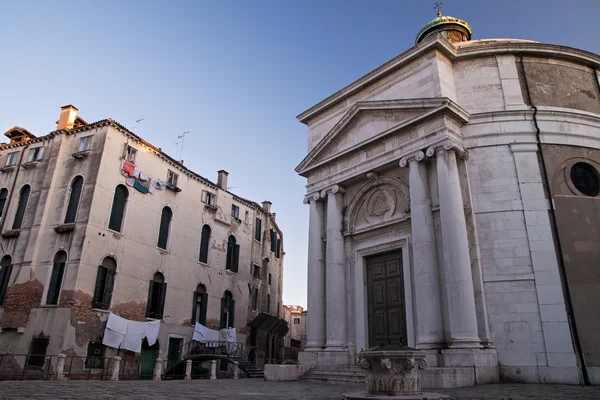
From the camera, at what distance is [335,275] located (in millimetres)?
16047

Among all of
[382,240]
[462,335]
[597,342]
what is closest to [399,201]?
[382,240]

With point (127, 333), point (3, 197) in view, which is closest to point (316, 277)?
point (127, 333)

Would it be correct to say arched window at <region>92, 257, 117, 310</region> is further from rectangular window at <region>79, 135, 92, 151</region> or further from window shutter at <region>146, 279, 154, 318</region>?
rectangular window at <region>79, 135, 92, 151</region>

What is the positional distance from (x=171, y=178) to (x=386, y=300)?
16.2 m

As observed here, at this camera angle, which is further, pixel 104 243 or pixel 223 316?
pixel 223 316

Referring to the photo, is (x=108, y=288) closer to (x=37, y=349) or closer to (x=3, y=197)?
(x=37, y=349)

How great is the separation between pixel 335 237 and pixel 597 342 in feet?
27.8

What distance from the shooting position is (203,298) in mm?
27141

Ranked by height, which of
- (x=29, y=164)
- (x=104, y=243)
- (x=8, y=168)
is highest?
(x=8, y=168)

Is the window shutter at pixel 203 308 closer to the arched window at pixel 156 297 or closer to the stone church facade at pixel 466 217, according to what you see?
the arched window at pixel 156 297

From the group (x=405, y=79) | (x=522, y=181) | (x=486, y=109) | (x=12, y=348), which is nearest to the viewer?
(x=522, y=181)

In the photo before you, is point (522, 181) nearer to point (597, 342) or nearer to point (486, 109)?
point (486, 109)

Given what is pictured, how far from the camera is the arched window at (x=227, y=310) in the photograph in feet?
92.8

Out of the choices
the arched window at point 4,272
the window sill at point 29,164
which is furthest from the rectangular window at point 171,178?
the arched window at point 4,272
